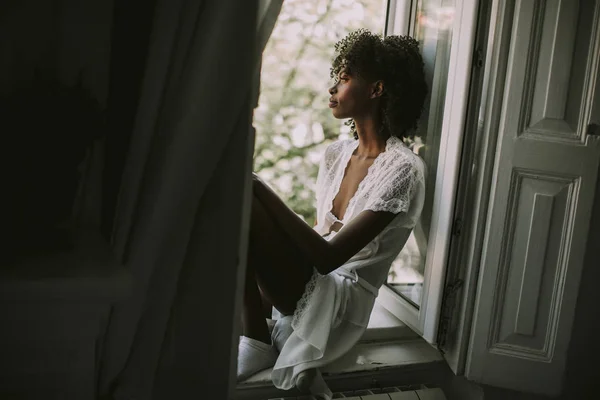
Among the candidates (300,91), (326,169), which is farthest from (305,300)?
(300,91)

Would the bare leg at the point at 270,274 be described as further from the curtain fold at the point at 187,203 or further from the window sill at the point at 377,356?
the curtain fold at the point at 187,203

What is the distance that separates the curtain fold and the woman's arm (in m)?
0.68

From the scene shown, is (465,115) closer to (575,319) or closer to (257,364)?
(575,319)

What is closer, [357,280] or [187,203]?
[187,203]

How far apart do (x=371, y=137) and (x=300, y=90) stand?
1.31 metres

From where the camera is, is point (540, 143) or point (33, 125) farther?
point (540, 143)

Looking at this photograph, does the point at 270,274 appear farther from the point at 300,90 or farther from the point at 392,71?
the point at 300,90

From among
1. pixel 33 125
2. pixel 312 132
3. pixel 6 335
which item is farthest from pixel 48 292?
pixel 312 132

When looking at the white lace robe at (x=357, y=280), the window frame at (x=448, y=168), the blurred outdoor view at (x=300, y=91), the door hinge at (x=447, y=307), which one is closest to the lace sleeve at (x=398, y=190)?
the white lace robe at (x=357, y=280)

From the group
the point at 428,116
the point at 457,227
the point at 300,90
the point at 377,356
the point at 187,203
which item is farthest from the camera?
the point at 300,90

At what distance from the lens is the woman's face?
89.0 inches

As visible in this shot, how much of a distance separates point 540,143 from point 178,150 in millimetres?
1288

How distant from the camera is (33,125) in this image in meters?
0.97

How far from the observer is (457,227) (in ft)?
6.86
